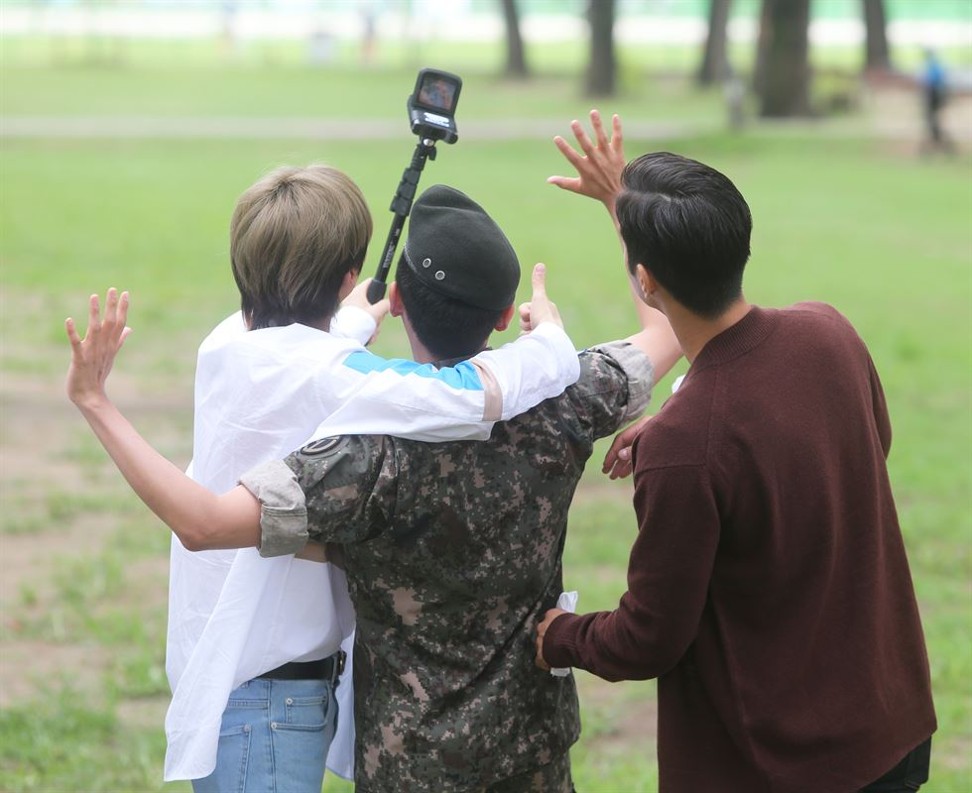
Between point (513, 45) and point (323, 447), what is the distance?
145 ft

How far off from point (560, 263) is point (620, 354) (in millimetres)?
11513

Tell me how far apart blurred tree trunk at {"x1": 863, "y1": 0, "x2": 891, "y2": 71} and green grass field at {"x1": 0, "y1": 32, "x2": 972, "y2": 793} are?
14.9 metres

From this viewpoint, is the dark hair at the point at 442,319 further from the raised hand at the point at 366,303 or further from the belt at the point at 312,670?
the belt at the point at 312,670

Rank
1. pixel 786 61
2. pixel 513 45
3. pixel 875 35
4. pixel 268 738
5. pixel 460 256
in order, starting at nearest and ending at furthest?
pixel 460 256 < pixel 268 738 < pixel 786 61 < pixel 875 35 < pixel 513 45

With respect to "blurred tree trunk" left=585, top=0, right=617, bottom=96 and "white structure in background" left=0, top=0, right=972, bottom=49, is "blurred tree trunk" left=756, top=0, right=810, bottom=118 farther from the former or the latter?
"white structure in background" left=0, top=0, right=972, bottom=49

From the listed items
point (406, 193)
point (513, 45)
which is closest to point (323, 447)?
point (406, 193)

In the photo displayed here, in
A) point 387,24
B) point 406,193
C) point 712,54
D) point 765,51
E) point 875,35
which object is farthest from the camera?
point 387,24

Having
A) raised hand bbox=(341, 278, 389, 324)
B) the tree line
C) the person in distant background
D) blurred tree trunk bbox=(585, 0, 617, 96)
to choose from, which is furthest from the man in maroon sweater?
blurred tree trunk bbox=(585, 0, 617, 96)

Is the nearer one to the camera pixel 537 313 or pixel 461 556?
pixel 461 556

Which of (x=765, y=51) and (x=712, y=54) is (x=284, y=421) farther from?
(x=712, y=54)

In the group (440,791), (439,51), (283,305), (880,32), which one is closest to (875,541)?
(440,791)

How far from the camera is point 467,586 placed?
8.73 feet

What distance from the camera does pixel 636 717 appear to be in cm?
511

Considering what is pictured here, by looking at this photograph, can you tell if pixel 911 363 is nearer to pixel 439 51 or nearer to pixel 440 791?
pixel 440 791
